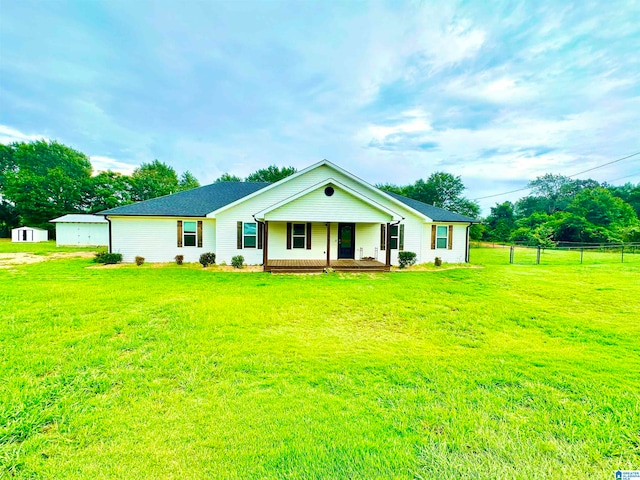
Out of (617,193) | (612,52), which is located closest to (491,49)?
(612,52)

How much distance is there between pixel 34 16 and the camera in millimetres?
13609

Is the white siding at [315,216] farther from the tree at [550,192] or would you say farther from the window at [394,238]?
the tree at [550,192]

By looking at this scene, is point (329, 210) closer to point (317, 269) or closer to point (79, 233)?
point (317, 269)

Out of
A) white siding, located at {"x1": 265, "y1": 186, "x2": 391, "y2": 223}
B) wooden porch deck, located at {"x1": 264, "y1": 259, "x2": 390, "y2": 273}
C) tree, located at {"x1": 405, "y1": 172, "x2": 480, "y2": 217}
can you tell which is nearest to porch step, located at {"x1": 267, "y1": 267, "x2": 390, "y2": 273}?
wooden porch deck, located at {"x1": 264, "y1": 259, "x2": 390, "y2": 273}

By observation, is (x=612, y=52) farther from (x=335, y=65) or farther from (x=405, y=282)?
(x=405, y=282)

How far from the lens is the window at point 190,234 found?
14398mm

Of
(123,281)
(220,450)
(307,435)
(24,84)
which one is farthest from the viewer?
(24,84)

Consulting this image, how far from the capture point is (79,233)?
26.0 m

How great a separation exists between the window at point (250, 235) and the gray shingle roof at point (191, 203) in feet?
8.65

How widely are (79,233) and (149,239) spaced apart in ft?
63.2

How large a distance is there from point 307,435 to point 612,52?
2713 cm

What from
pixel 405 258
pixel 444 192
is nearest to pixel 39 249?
pixel 405 258

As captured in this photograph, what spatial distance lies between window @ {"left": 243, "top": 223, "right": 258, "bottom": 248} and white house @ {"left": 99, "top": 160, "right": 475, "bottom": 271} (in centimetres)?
5

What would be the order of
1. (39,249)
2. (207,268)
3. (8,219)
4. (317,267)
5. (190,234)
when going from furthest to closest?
(8,219)
(39,249)
(190,234)
(207,268)
(317,267)
